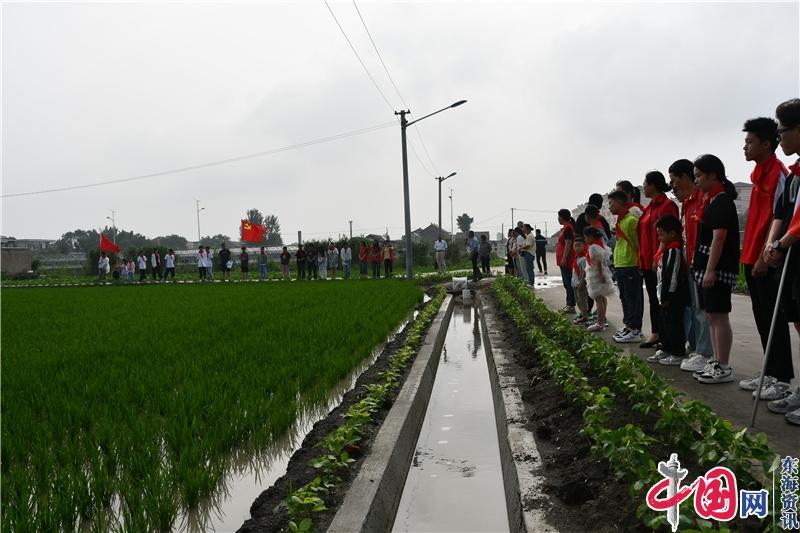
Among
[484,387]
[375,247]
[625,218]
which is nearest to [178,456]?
[484,387]

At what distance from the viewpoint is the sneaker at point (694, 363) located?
16.7 ft

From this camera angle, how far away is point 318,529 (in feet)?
8.83

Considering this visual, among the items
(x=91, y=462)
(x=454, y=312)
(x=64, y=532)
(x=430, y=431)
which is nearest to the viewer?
(x=64, y=532)

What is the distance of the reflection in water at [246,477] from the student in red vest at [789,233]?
3.07 m

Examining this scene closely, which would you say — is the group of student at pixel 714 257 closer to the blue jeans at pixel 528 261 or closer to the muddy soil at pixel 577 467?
the muddy soil at pixel 577 467

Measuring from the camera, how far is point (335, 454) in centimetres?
352

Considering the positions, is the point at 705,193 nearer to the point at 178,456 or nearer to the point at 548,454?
the point at 548,454

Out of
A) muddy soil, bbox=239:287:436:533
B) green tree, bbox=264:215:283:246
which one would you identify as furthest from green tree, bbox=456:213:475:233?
muddy soil, bbox=239:287:436:533

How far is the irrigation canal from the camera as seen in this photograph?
3238 millimetres

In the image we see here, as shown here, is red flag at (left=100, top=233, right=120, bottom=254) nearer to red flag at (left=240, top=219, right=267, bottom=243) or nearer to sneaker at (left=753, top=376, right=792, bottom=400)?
red flag at (left=240, top=219, right=267, bottom=243)

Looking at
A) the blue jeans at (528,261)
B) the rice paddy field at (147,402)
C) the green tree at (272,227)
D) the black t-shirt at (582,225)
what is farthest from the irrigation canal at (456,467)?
the green tree at (272,227)

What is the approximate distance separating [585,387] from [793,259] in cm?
147

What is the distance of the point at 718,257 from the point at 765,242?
0.43m

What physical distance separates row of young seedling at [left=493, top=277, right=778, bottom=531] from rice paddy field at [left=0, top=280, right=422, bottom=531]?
6.71 ft
